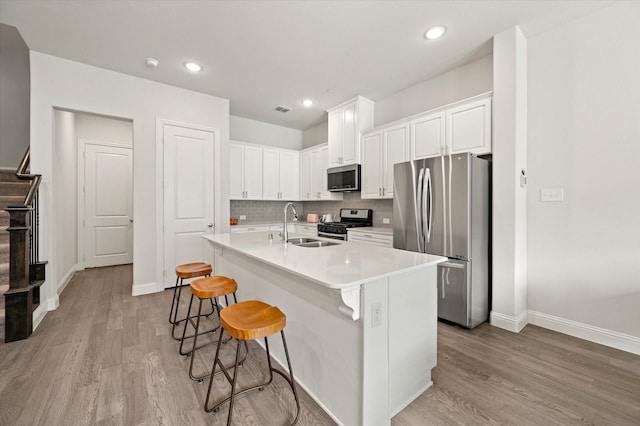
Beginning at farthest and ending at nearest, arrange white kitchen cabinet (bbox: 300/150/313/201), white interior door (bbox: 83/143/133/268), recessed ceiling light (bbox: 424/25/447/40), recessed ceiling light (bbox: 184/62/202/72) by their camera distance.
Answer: white kitchen cabinet (bbox: 300/150/313/201)
white interior door (bbox: 83/143/133/268)
recessed ceiling light (bbox: 184/62/202/72)
recessed ceiling light (bbox: 424/25/447/40)

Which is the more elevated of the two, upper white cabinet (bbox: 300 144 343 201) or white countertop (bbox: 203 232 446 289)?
upper white cabinet (bbox: 300 144 343 201)

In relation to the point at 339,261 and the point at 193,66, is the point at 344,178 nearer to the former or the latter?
the point at 193,66

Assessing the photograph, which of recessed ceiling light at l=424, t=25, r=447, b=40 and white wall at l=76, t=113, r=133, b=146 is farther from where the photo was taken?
white wall at l=76, t=113, r=133, b=146

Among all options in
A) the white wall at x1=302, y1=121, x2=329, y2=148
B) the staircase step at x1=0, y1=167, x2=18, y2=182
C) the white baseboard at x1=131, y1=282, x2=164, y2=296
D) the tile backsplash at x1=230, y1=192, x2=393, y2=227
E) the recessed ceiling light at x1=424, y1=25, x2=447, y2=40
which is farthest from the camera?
the white wall at x1=302, y1=121, x2=329, y2=148

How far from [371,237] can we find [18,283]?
3.75 meters

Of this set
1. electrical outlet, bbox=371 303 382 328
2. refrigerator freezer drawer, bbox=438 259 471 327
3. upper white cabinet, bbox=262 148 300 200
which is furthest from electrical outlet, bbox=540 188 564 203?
upper white cabinet, bbox=262 148 300 200

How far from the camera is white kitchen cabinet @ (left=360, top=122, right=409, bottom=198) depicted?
3719mm

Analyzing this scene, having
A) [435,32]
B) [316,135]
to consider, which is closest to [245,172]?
[316,135]

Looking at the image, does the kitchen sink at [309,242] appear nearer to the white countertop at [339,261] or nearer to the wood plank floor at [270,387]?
the white countertop at [339,261]

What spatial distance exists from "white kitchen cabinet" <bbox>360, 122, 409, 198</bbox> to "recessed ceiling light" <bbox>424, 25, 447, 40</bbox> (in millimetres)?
1046

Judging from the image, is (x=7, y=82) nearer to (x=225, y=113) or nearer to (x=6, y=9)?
(x=6, y=9)

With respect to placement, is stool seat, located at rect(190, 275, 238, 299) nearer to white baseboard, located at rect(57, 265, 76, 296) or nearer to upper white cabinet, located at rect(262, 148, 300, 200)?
white baseboard, located at rect(57, 265, 76, 296)

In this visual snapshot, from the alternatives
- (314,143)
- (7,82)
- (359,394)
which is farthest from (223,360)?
(7,82)

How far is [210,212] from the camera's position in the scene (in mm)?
4297
